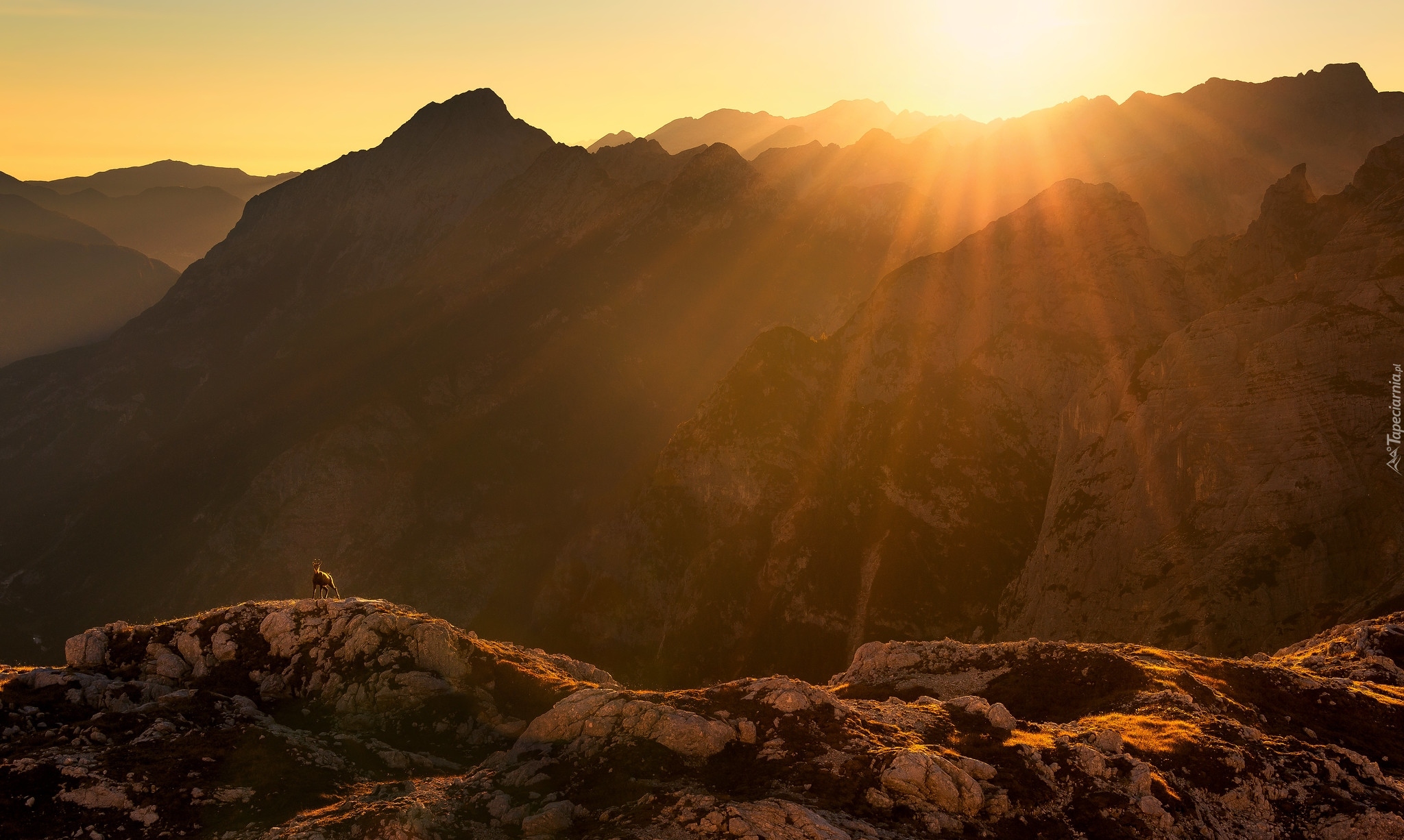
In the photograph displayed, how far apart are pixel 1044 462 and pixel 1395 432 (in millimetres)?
25988

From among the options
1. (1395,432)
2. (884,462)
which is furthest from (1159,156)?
(1395,432)

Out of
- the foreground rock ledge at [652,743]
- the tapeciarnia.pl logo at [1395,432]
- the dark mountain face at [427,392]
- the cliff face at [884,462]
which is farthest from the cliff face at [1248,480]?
the dark mountain face at [427,392]

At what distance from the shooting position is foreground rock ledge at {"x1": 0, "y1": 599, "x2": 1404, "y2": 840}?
65.6ft

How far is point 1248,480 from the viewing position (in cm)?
4753

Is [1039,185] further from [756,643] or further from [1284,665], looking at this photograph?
[1284,665]

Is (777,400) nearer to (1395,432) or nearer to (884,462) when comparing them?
(884,462)

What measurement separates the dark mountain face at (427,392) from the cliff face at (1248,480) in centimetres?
5386

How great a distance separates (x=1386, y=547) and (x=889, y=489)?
37.1 metres

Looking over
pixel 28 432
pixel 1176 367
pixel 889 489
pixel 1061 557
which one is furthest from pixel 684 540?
pixel 28 432

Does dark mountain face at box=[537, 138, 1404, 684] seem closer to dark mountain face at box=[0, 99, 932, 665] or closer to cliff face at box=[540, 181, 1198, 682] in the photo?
cliff face at box=[540, 181, 1198, 682]

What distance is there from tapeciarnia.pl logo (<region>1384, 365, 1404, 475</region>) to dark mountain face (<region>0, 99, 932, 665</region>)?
227 ft

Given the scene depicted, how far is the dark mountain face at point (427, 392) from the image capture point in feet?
371

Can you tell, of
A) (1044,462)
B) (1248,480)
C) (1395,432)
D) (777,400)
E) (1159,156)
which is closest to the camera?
(1395,432)

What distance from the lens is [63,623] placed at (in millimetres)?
111000
